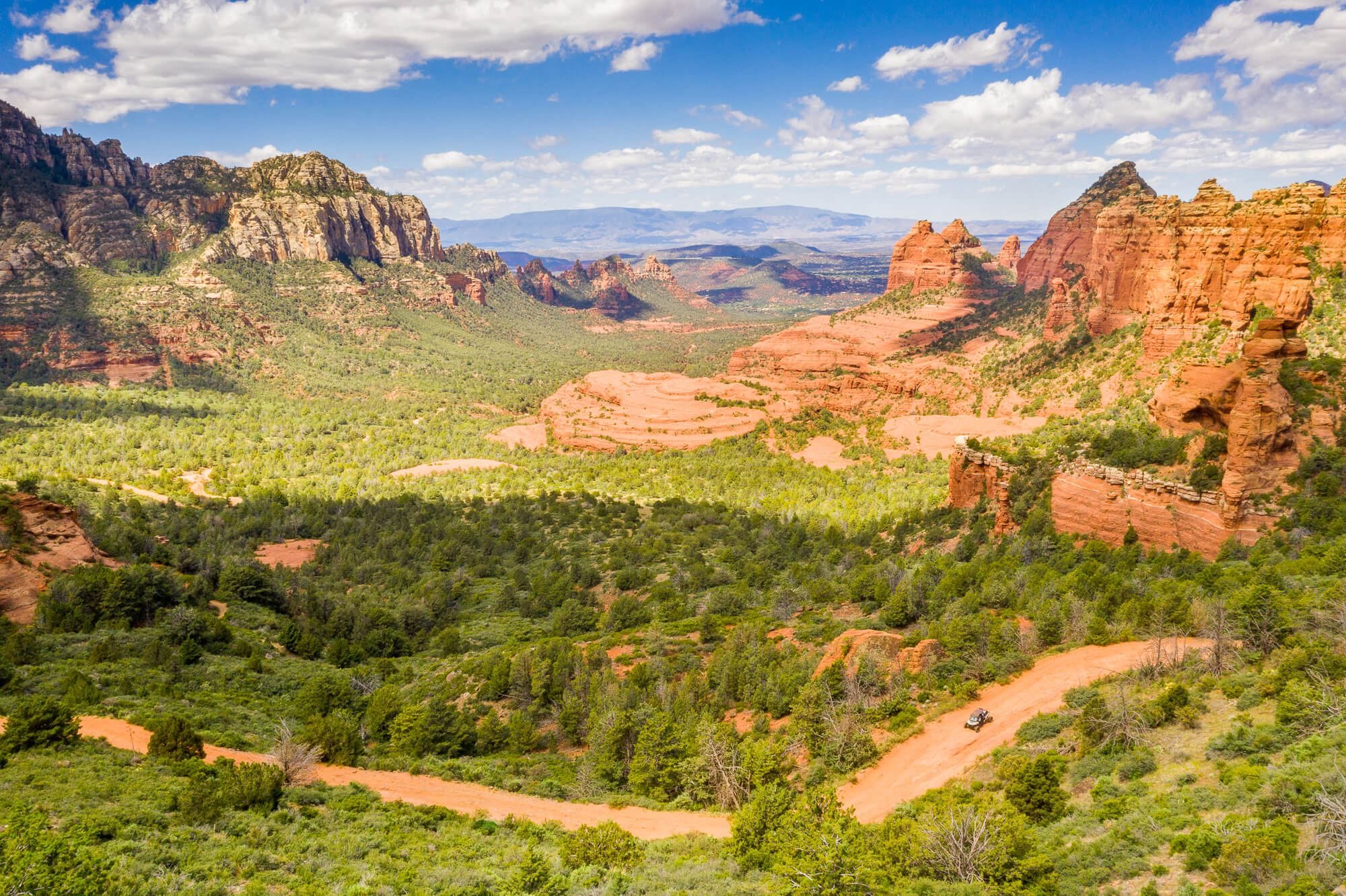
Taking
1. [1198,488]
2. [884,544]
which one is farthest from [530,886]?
[884,544]

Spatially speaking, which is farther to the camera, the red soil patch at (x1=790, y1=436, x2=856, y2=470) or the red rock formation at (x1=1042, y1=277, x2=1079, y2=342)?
the red rock formation at (x1=1042, y1=277, x2=1079, y2=342)

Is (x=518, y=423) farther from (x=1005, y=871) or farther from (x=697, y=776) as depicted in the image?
(x=1005, y=871)

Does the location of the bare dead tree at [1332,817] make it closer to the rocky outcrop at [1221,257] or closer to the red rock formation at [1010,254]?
the rocky outcrop at [1221,257]

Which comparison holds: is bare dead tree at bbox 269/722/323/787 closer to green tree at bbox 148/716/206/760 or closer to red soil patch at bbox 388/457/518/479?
green tree at bbox 148/716/206/760

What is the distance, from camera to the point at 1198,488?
37.3 meters

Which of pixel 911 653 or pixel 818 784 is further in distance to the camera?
pixel 911 653

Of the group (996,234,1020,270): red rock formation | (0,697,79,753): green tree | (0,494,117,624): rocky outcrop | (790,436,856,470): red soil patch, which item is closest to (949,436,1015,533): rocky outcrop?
(790,436,856,470): red soil patch

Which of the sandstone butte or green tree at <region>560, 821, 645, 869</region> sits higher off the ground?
the sandstone butte

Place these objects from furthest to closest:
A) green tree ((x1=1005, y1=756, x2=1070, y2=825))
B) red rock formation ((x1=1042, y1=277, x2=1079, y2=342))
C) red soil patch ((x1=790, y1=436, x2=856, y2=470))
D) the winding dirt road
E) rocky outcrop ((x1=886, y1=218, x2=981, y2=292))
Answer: rocky outcrop ((x1=886, y1=218, x2=981, y2=292)) < red rock formation ((x1=1042, y1=277, x2=1079, y2=342)) < red soil patch ((x1=790, y1=436, x2=856, y2=470)) < the winding dirt road < green tree ((x1=1005, y1=756, x2=1070, y2=825))

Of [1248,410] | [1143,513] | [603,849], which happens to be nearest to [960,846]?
[603,849]

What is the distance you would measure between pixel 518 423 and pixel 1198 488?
8835 centimetres

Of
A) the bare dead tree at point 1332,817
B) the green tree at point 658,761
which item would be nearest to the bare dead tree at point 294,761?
the green tree at point 658,761

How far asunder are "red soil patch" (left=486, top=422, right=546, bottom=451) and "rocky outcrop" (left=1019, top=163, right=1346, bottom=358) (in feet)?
222

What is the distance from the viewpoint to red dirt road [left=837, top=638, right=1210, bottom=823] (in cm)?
2481
